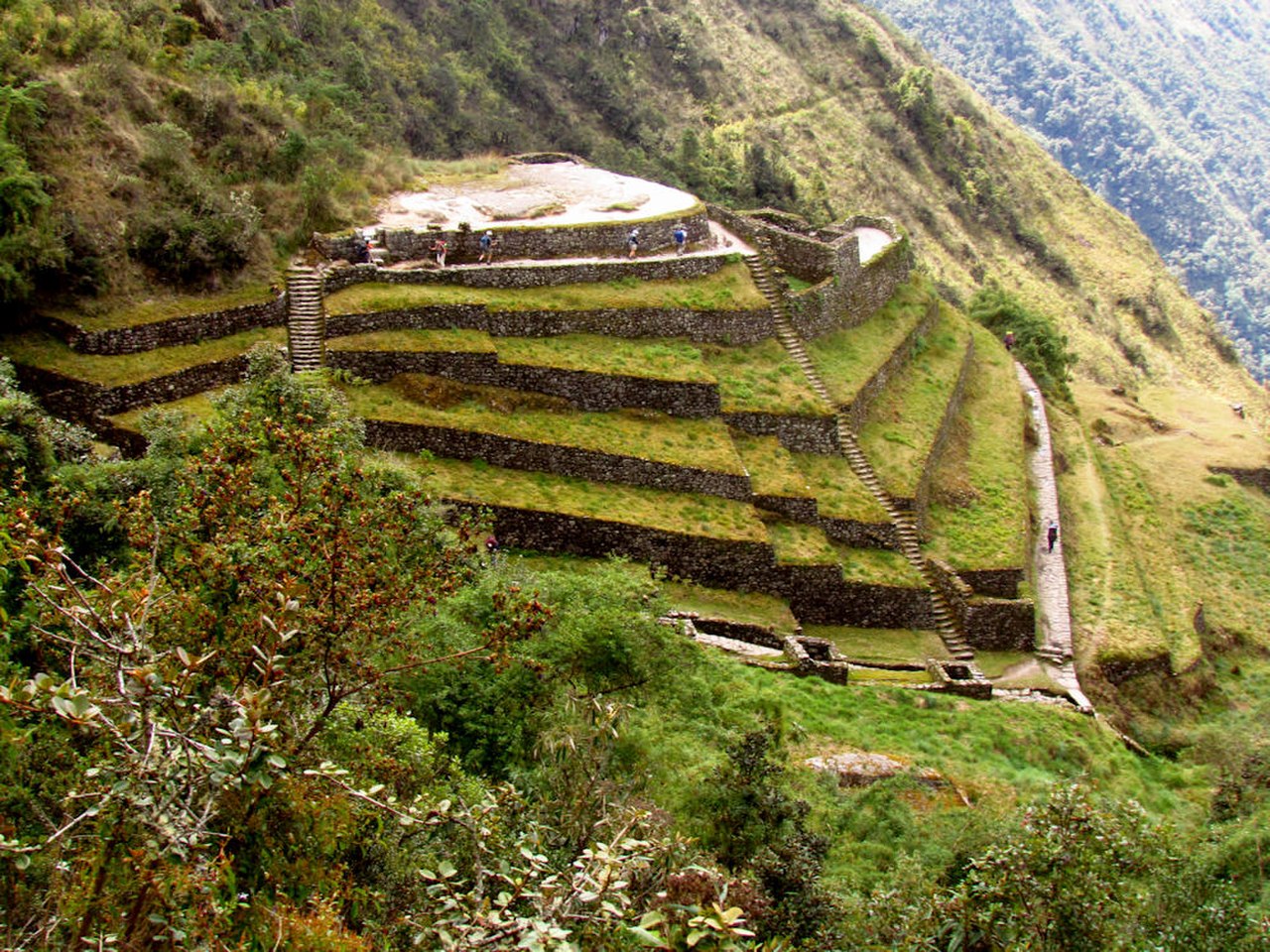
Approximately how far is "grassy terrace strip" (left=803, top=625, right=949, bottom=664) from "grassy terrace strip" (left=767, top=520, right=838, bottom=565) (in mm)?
1596

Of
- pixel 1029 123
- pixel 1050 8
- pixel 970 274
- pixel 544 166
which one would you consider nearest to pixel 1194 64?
pixel 1050 8

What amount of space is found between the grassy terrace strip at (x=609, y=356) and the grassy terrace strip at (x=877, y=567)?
5.45 meters

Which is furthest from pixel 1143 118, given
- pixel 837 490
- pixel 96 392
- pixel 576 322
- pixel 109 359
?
pixel 96 392

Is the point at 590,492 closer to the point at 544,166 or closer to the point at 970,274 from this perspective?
the point at 544,166

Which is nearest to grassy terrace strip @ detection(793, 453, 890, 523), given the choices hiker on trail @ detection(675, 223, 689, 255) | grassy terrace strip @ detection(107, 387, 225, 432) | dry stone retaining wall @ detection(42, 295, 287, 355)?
hiker on trail @ detection(675, 223, 689, 255)

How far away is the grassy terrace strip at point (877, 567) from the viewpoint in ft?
83.1

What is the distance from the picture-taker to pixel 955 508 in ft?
97.3

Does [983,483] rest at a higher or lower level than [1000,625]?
higher

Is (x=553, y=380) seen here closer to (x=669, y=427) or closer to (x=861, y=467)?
(x=669, y=427)

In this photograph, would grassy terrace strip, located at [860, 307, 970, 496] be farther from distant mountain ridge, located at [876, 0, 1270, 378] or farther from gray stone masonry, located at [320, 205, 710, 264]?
distant mountain ridge, located at [876, 0, 1270, 378]

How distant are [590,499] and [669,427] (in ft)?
11.6

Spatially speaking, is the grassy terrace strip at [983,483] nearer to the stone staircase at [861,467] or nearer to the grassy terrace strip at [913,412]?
the stone staircase at [861,467]

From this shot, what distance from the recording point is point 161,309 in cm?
2361

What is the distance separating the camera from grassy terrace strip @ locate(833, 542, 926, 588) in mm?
25341
